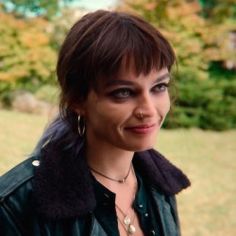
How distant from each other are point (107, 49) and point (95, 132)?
228mm

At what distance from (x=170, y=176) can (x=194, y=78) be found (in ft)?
26.9

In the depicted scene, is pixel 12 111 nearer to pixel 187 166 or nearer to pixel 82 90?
pixel 187 166

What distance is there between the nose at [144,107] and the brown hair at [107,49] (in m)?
0.06

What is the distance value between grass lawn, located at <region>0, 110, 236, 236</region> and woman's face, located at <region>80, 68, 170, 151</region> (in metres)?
1.06

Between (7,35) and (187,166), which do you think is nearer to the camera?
(187,166)

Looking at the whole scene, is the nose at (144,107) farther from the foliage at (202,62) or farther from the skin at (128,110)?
the foliage at (202,62)

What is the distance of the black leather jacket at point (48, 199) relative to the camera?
3.50ft

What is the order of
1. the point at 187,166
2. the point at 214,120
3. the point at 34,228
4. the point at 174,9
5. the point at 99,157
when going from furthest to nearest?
the point at 214,120, the point at 174,9, the point at 187,166, the point at 99,157, the point at 34,228

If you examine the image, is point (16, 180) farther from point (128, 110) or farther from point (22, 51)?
point (22, 51)

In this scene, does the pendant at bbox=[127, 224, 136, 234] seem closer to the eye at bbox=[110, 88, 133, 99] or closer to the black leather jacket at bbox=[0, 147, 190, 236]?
the black leather jacket at bbox=[0, 147, 190, 236]

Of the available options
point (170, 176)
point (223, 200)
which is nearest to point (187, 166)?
point (223, 200)

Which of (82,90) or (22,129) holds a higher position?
(82,90)

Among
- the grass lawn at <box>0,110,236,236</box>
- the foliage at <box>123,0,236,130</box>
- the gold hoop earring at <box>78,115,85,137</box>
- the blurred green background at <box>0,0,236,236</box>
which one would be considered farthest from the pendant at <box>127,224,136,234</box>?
the foliage at <box>123,0,236,130</box>

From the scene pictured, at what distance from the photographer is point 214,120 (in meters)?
9.40
